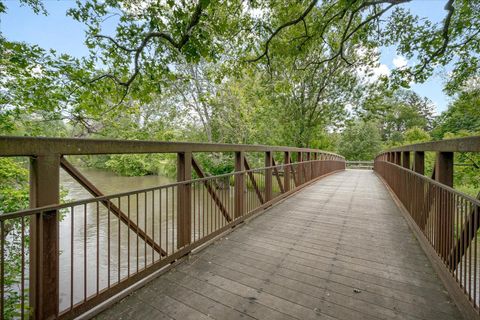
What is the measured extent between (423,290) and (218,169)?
39.7 ft

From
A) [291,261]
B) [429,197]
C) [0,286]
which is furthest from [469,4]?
[0,286]

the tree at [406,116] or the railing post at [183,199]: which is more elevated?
the tree at [406,116]

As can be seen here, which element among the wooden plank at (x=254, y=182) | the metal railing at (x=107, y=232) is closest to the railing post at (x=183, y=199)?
the metal railing at (x=107, y=232)

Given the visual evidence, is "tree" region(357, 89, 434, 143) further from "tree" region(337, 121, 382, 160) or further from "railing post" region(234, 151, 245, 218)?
"railing post" region(234, 151, 245, 218)

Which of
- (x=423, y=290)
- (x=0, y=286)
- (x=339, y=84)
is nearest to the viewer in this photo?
(x=0, y=286)

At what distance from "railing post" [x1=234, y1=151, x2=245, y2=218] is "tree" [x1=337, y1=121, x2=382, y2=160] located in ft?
85.9

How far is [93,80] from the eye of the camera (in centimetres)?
505

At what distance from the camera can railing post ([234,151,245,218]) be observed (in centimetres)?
371

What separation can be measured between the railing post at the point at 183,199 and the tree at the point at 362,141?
2746 cm

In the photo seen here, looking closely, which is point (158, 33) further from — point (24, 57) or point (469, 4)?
point (469, 4)

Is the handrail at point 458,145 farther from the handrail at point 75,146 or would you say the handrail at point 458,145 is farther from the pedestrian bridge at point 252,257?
the handrail at point 75,146

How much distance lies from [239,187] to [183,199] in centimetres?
128

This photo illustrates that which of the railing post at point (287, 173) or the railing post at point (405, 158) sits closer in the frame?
the railing post at point (405, 158)

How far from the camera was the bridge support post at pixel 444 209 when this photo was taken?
6.88 ft
